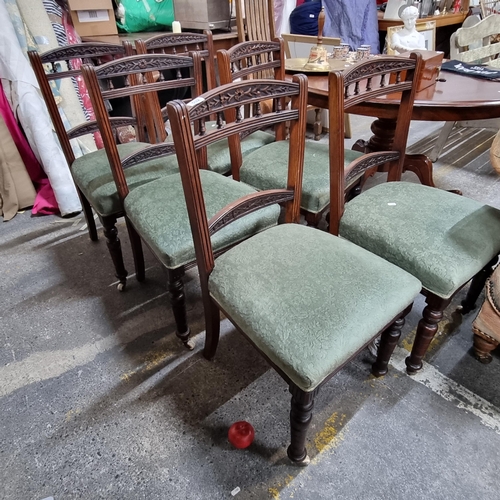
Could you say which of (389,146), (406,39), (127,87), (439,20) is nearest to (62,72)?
(127,87)

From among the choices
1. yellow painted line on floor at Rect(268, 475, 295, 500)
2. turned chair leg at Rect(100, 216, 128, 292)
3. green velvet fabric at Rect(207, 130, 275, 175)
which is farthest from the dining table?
yellow painted line on floor at Rect(268, 475, 295, 500)

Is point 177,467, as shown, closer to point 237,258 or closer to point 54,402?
point 54,402

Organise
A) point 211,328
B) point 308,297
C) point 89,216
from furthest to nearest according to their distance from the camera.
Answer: point 89,216
point 211,328
point 308,297

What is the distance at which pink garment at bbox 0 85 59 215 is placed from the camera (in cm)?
195

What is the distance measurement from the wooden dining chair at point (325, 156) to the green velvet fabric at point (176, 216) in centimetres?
19

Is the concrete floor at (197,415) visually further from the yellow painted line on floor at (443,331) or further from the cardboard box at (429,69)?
the cardboard box at (429,69)

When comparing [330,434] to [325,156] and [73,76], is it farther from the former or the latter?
[73,76]

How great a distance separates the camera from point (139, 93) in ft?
4.07

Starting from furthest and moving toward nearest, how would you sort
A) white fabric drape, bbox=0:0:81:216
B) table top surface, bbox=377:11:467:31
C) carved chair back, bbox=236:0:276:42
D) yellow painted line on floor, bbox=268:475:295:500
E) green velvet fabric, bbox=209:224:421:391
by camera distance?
table top surface, bbox=377:11:467:31, carved chair back, bbox=236:0:276:42, white fabric drape, bbox=0:0:81:216, yellow painted line on floor, bbox=268:475:295:500, green velvet fabric, bbox=209:224:421:391

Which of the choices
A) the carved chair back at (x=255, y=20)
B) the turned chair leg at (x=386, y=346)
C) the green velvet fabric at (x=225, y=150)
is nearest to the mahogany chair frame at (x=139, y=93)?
the green velvet fabric at (x=225, y=150)

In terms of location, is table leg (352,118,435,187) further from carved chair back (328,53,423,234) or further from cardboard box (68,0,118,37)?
cardboard box (68,0,118,37)

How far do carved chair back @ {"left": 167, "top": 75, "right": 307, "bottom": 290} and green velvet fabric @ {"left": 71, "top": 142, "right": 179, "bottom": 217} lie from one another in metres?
0.54

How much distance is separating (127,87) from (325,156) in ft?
2.62

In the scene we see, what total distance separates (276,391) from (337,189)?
0.67 meters
